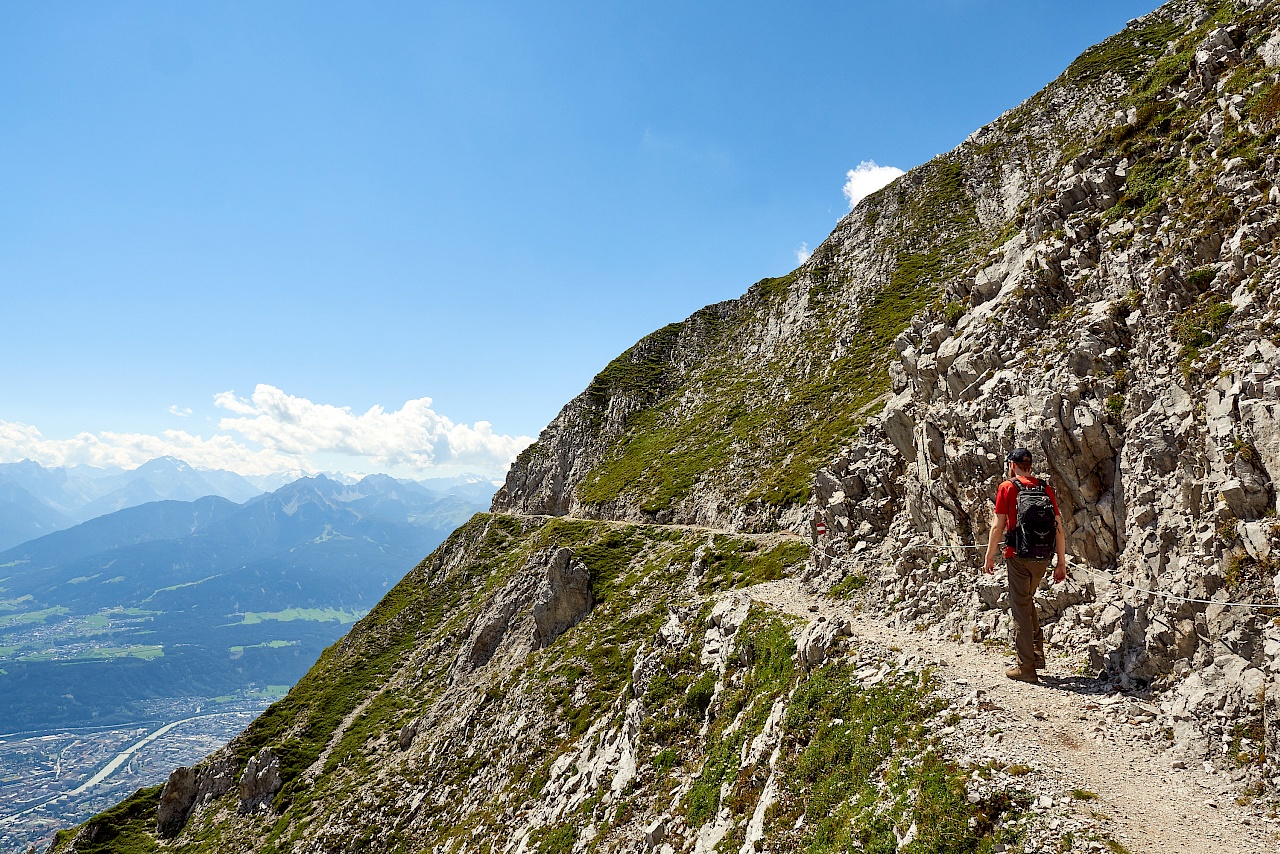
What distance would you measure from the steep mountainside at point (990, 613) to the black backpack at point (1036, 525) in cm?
261

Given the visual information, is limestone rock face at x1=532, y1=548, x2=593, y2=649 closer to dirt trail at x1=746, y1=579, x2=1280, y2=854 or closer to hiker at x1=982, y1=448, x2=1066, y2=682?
dirt trail at x1=746, y1=579, x2=1280, y2=854

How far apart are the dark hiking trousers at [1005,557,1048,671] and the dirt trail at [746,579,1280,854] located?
77cm

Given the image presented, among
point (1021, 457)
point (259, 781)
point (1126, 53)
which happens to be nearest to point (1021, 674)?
point (1021, 457)

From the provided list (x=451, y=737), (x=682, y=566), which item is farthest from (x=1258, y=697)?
(x=451, y=737)

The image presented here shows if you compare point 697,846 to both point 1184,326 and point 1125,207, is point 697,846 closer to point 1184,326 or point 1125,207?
point 1184,326

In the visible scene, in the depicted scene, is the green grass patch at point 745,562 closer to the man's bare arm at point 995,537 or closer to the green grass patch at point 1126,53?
the man's bare arm at point 995,537

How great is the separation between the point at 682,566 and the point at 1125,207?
122 ft

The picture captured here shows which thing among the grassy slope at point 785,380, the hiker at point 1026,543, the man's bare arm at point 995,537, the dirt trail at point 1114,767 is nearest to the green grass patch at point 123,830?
the grassy slope at point 785,380

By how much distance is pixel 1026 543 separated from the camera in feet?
45.0

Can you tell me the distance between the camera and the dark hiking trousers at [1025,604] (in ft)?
45.8

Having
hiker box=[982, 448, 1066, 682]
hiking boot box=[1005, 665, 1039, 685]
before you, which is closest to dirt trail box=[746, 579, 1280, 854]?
hiking boot box=[1005, 665, 1039, 685]

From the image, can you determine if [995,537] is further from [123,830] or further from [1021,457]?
[123,830]

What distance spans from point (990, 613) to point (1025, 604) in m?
4.38

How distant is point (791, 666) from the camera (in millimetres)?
20859
